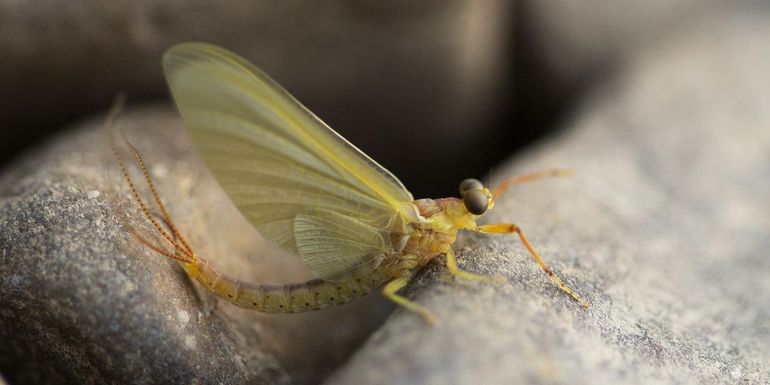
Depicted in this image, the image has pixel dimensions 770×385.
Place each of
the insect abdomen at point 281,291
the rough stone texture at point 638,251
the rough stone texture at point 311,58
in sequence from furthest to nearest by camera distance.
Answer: the rough stone texture at point 311,58 < the insect abdomen at point 281,291 < the rough stone texture at point 638,251

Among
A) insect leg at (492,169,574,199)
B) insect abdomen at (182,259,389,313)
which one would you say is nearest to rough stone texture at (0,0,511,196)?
insect leg at (492,169,574,199)

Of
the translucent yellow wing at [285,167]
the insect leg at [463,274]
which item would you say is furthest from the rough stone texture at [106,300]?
the insect leg at [463,274]

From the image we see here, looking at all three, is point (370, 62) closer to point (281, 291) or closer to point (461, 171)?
point (461, 171)

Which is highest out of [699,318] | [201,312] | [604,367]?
[604,367]

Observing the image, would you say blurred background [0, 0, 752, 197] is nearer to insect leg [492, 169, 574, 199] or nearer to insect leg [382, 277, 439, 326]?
insect leg [492, 169, 574, 199]

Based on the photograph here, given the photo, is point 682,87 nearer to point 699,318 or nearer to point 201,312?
point 699,318

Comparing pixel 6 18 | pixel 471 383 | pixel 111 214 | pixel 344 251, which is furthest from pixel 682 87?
pixel 6 18

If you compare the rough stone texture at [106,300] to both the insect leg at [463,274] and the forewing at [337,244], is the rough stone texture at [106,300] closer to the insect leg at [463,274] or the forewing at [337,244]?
the forewing at [337,244]
